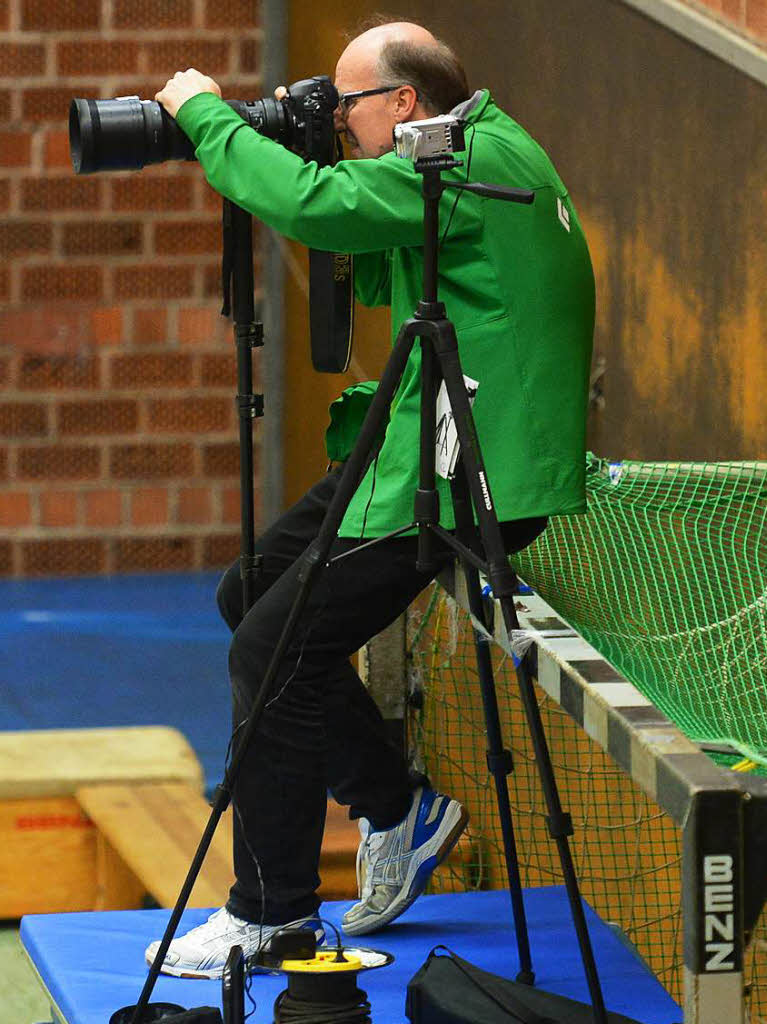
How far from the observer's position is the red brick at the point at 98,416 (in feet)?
21.3

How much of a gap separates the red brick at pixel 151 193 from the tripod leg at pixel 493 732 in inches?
166

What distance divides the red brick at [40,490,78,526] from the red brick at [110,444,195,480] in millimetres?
183

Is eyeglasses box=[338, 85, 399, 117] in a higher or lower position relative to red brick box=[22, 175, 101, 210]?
lower

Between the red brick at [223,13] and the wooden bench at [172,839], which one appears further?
the red brick at [223,13]

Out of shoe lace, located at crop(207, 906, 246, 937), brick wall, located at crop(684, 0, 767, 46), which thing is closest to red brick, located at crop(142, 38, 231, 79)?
brick wall, located at crop(684, 0, 767, 46)

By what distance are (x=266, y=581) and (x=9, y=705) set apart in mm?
2280

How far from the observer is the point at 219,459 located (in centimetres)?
659

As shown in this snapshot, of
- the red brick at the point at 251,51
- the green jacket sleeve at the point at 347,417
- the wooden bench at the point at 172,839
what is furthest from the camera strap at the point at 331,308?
the red brick at the point at 251,51

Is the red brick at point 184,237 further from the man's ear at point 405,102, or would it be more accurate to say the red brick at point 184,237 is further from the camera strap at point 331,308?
the man's ear at point 405,102

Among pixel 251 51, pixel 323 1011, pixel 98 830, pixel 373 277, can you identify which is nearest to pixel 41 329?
pixel 251 51

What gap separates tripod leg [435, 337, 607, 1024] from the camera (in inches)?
83.7

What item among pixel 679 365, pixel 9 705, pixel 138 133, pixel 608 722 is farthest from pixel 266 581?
pixel 9 705

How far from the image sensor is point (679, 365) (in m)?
3.76

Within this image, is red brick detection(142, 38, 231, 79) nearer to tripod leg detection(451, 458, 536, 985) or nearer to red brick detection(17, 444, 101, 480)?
red brick detection(17, 444, 101, 480)
